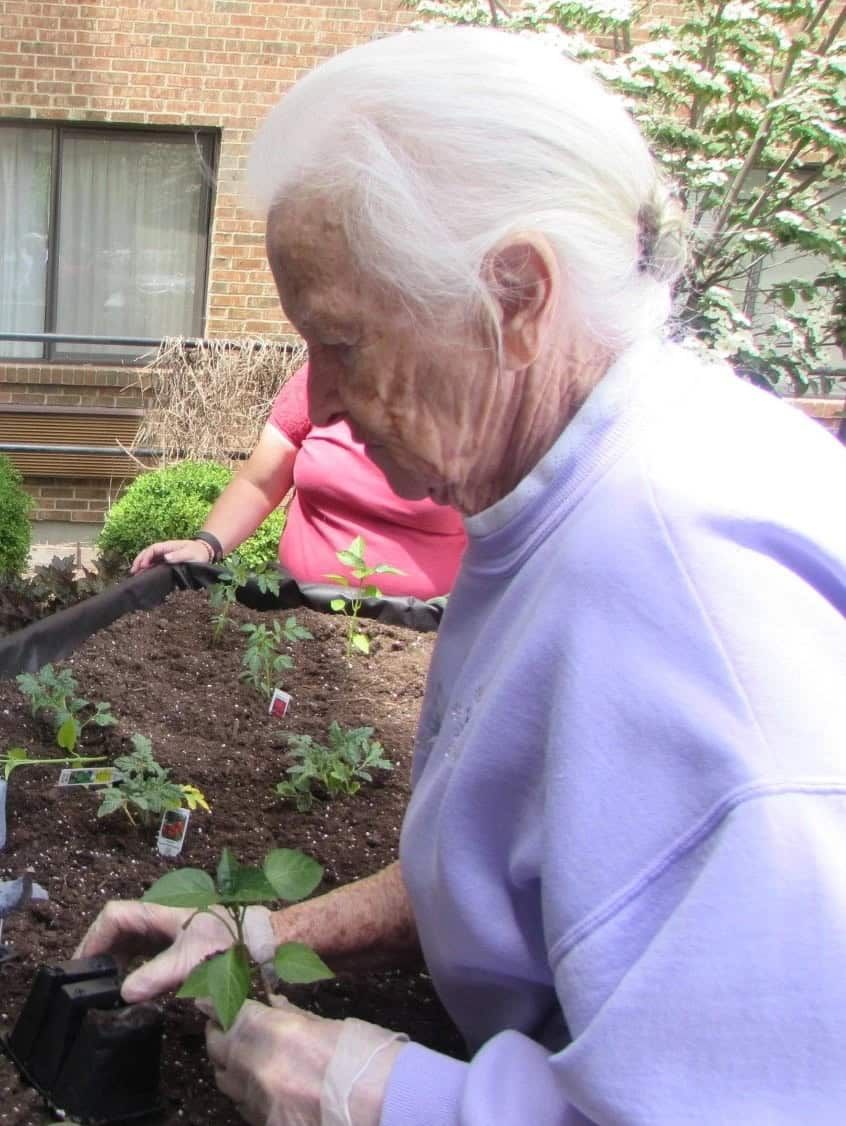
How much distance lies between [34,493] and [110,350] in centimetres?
121

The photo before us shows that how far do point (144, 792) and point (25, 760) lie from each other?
31cm

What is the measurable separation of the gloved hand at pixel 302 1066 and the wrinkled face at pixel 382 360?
1.85 ft

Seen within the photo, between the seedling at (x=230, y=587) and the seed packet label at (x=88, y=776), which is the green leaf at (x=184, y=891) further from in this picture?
the seedling at (x=230, y=587)

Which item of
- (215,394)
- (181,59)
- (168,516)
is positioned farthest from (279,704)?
(181,59)

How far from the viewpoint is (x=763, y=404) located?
4.02ft

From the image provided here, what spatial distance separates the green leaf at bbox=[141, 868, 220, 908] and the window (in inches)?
312

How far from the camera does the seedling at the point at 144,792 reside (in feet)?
6.59

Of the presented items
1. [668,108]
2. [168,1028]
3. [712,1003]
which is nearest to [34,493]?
[668,108]

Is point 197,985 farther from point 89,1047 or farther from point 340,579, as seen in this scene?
point 340,579

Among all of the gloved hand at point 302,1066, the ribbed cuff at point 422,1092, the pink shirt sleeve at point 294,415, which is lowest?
the pink shirt sleeve at point 294,415

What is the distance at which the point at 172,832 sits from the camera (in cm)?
199

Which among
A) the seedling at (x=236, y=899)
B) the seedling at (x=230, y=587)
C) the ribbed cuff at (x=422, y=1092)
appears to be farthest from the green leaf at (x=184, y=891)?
the seedling at (x=230, y=587)

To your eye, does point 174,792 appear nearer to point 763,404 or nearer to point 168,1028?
point 168,1028

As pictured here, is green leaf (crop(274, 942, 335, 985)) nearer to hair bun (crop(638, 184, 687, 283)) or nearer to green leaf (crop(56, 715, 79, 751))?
hair bun (crop(638, 184, 687, 283))
